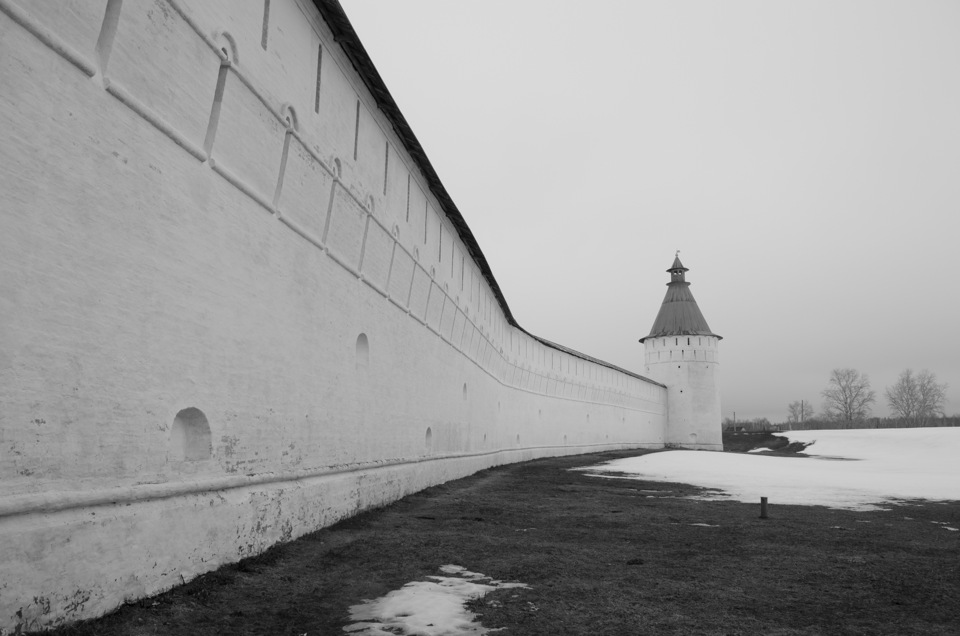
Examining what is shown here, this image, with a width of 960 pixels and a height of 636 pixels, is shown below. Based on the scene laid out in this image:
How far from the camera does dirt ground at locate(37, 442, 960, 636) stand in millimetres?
3736

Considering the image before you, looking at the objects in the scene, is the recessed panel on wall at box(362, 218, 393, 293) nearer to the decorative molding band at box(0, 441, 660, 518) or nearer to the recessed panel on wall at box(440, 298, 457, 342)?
the decorative molding band at box(0, 441, 660, 518)

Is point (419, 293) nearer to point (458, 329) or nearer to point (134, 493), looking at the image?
point (458, 329)

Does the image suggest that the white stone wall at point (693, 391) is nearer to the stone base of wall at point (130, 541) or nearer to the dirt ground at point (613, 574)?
the dirt ground at point (613, 574)

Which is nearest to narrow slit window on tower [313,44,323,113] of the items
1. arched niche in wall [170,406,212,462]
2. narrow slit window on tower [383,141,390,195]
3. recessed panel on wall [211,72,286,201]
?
recessed panel on wall [211,72,286,201]

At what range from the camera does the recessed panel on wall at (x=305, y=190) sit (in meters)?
6.22

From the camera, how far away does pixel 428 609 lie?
3.97 m

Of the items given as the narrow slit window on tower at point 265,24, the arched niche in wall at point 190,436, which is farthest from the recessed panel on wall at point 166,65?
the arched niche in wall at point 190,436

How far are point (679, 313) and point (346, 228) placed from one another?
4395 cm

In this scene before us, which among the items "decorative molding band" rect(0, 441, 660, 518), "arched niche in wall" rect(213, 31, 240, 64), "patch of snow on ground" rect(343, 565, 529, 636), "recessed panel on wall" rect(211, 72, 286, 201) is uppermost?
"arched niche in wall" rect(213, 31, 240, 64)

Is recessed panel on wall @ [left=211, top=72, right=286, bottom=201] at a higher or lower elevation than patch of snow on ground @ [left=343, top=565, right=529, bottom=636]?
higher

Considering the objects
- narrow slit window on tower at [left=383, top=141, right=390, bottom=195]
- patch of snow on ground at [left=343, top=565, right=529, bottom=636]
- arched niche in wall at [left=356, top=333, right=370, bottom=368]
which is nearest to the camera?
patch of snow on ground at [left=343, top=565, right=529, bottom=636]

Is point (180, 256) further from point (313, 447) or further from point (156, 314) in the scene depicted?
point (313, 447)

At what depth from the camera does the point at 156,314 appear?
4195 millimetres

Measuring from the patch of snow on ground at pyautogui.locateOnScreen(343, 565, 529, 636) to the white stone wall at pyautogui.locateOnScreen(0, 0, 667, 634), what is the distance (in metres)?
1.34
